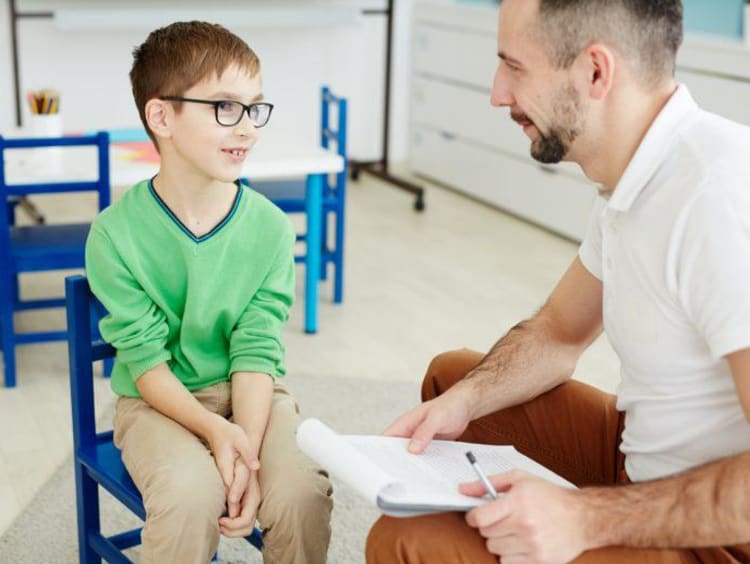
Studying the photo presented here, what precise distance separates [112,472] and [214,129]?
1.69 feet

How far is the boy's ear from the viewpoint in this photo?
1692 millimetres

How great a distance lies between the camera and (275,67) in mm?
4879

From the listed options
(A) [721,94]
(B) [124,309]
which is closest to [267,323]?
(B) [124,309]

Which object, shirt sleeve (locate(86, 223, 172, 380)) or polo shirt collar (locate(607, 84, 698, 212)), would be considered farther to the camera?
shirt sleeve (locate(86, 223, 172, 380))

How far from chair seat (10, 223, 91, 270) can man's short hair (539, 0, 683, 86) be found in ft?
5.38

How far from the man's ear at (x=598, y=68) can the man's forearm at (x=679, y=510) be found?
0.46m

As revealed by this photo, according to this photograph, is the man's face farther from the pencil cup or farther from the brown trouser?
the pencil cup

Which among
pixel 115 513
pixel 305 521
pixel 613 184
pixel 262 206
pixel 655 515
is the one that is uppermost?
pixel 613 184

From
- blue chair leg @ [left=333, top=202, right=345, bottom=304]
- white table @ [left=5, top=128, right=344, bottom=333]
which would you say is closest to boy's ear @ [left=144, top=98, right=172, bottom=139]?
white table @ [left=5, top=128, right=344, bottom=333]

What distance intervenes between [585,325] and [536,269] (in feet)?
6.98

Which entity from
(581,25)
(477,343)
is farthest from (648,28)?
(477,343)

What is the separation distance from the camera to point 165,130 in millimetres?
1697

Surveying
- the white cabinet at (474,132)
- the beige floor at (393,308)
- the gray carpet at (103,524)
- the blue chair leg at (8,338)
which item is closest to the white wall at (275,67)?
the white cabinet at (474,132)

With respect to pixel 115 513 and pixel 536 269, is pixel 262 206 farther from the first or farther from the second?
pixel 536 269
